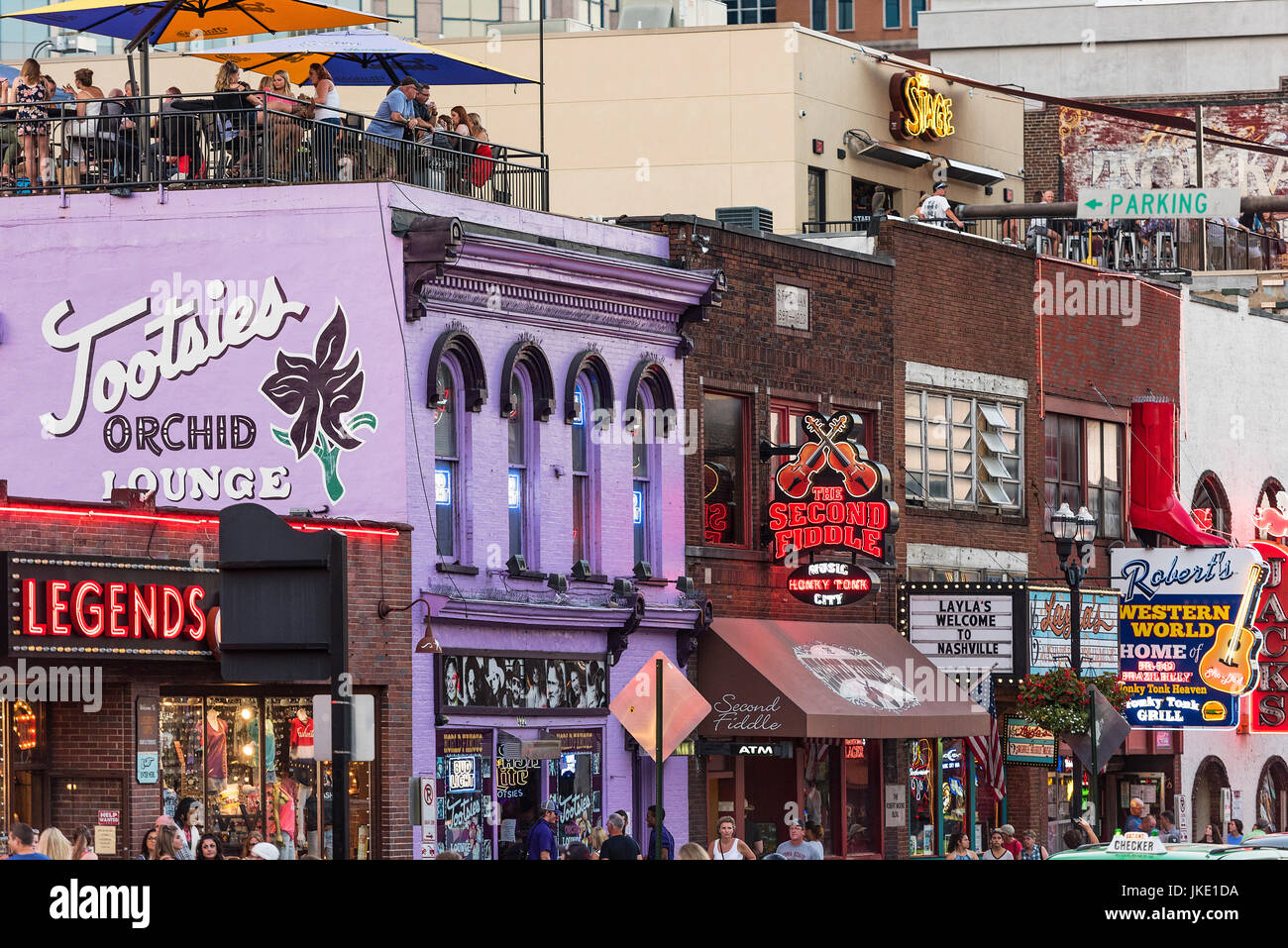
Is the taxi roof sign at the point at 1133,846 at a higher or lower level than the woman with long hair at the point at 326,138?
lower

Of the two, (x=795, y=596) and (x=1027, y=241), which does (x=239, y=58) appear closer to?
(x=795, y=596)

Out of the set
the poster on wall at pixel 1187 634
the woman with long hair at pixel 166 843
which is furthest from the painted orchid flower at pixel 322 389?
the poster on wall at pixel 1187 634

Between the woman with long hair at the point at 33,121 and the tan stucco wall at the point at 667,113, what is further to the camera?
the tan stucco wall at the point at 667,113

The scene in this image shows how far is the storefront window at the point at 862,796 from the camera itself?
33094 mm

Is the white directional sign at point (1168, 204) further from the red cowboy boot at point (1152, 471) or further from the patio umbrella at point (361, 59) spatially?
the patio umbrella at point (361, 59)

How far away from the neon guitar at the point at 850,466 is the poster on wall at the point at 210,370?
7369 mm

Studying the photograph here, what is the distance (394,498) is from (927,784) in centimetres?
1223

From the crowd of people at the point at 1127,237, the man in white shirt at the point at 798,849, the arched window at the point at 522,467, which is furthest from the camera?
the crowd of people at the point at 1127,237

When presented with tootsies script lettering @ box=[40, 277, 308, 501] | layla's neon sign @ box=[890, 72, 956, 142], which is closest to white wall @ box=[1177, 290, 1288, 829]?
layla's neon sign @ box=[890, 72, 956, 142]

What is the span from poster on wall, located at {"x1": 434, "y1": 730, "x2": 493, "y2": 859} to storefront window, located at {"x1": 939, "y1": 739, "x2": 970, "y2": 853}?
10.4m

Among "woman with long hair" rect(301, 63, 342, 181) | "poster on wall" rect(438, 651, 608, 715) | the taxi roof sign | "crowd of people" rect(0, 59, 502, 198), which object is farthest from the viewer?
"woman with long hair" rect(301, 63, 342, 181)

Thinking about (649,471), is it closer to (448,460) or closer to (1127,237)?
(448,460)

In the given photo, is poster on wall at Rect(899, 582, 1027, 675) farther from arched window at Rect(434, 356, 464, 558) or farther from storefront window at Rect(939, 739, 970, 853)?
arched window at Rect(434, 356, 464, 558)

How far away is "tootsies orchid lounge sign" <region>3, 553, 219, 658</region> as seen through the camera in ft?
67.7
